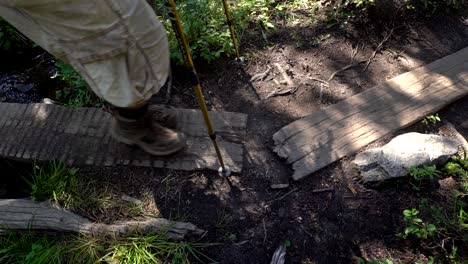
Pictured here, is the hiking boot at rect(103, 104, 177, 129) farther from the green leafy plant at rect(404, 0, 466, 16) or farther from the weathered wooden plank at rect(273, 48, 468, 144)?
the green leafy plant at rect(404, 0, 466, 16)

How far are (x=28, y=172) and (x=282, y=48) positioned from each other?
2.87 meters

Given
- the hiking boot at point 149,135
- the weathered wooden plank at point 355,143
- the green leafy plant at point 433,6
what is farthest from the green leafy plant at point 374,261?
the green leafy plant at point 433,6

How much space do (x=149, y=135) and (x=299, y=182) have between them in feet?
4.25

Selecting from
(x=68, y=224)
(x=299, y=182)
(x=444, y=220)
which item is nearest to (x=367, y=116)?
(x=299, y=182)

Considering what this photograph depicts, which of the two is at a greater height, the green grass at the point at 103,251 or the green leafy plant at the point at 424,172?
the green leafy plant at the point at 424,172

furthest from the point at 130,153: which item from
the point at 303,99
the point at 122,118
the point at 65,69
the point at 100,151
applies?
the point at 303,99

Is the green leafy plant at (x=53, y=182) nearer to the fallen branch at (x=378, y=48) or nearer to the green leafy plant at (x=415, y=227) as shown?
the green leafy plant at (x=415, y=227)

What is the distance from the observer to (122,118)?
285 cm

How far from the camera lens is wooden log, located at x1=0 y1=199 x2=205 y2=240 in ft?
9.01

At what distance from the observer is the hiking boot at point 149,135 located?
2.92 meters

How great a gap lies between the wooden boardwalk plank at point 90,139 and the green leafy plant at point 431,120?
164cm

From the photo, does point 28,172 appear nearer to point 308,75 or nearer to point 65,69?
point 65,69

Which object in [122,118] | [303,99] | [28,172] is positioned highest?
[122,118]

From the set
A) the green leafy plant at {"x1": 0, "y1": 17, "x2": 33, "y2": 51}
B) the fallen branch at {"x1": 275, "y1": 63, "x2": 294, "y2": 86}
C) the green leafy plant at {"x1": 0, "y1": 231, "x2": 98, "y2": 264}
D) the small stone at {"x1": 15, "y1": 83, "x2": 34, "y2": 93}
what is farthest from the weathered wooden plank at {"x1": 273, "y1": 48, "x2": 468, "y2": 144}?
the green leafy plant at {"x1": 0, "y1": 17, "x2": 33, "y2": 51}
